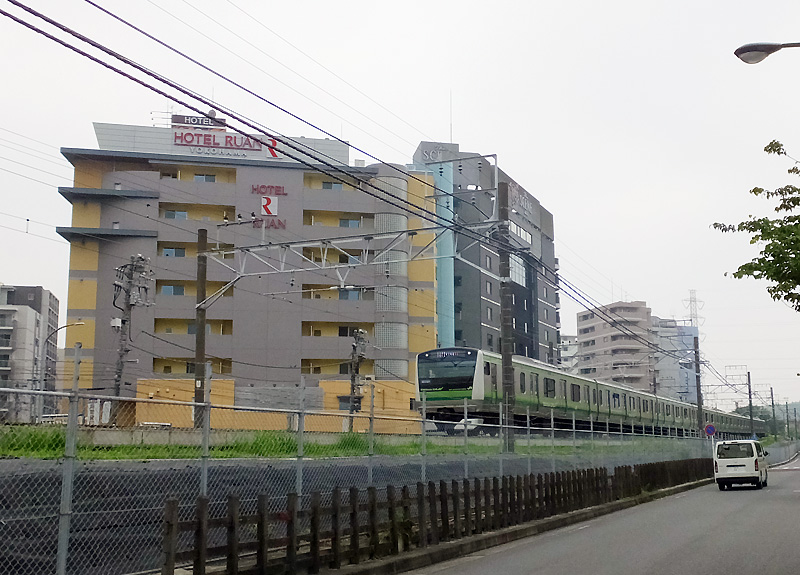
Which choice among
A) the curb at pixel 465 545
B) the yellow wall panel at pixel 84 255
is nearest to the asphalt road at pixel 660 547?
the curb at pixel 465 545

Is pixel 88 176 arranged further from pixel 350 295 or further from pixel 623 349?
pixel 623 349

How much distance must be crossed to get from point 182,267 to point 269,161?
30.5 ft

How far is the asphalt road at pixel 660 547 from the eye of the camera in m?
11.6

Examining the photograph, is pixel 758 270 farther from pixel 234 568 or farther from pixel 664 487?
pixel 234 568

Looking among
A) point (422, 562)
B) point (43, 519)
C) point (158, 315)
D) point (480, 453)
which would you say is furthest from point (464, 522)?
point (158, 315)

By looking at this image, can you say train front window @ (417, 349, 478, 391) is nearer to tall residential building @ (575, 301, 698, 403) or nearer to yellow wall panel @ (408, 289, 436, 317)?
yellow wall panel @ (408, 289, 436, 317)

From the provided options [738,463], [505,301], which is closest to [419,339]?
[738,463]

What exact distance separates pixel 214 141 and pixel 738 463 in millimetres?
42406

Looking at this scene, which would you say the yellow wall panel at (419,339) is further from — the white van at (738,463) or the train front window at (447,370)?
the white van at (738,463)

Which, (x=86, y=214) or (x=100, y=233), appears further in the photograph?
(x=86, y=214)

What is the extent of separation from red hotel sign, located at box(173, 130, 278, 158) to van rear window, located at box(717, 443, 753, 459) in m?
38.9

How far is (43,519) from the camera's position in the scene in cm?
798

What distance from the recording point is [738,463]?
Result: 31.3 metres

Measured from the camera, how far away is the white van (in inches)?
1225
